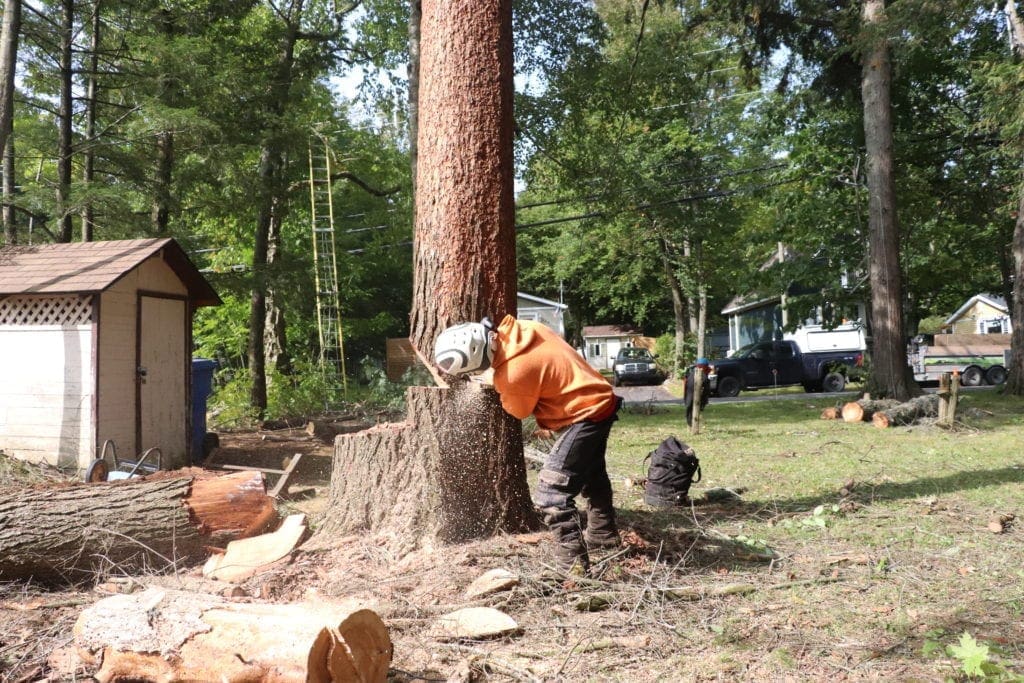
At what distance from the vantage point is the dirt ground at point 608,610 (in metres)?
3.77

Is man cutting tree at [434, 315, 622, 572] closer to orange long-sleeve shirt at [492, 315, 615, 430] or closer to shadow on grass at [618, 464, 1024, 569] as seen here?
orange long-sleeve shirt at [492, 315, 615, 430]

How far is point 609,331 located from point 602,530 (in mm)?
50093

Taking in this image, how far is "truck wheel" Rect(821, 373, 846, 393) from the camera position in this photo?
81.6ft

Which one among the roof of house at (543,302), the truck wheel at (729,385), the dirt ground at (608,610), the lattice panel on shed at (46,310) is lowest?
the dirt ground at (608,610)

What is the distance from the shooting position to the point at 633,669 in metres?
3.78

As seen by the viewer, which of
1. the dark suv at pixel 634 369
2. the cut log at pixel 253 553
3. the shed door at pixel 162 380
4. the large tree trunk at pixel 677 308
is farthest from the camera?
the large tree trunk at pixel 677 308

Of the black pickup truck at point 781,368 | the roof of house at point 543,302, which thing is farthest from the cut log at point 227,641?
the roof of house at point 543,302

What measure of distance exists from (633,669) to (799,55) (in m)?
17.6

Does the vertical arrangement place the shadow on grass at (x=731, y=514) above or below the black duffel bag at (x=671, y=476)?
below

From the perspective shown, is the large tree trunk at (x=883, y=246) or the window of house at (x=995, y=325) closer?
the large tree trunk at (x=883, y=246)

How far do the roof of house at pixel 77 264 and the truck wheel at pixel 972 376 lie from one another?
2302 cm

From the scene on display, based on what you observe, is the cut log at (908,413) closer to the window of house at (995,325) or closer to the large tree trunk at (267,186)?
the large tree trunk at (267,186)

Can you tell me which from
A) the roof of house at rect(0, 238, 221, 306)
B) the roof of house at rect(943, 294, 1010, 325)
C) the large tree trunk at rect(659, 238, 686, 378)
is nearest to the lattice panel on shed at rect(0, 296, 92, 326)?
the roof of house at rect(0, 238, 221, 306)

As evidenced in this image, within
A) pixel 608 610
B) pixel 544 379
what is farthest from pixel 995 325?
pixel 608 610
